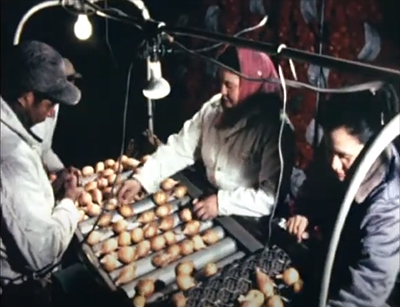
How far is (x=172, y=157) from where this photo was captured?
7.21 feet

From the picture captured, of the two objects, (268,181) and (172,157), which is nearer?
(268,181)

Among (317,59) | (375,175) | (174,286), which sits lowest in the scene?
(174,286)

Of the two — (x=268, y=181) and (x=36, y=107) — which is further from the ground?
(x=36, y=107)

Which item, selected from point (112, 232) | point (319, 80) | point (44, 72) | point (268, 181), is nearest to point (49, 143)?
point (44, 72)

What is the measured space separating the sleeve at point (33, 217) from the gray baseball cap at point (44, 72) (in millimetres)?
265

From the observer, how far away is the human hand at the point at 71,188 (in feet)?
6.82

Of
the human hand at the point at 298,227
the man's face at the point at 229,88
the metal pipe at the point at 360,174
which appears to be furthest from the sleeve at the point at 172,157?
the metal pipe at the point at 360,174

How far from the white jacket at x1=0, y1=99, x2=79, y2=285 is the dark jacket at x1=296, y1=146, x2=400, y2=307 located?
0.94 m

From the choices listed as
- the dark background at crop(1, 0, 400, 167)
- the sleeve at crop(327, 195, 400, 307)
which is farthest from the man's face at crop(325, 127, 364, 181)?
the dark background at crop(1, 0, 400, 167)

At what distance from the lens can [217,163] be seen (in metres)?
2.13

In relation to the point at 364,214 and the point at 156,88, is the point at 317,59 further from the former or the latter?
the point at 156,88

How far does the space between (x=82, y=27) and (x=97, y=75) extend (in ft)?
0.64

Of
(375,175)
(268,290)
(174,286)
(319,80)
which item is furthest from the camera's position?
(319,80)

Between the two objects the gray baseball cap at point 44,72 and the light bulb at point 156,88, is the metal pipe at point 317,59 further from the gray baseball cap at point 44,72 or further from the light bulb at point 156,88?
the gray baseball cap at point 44,72
